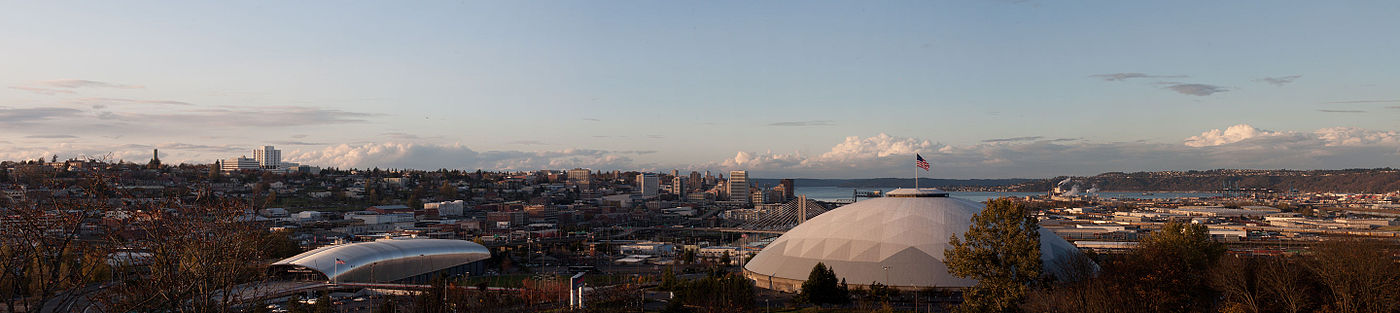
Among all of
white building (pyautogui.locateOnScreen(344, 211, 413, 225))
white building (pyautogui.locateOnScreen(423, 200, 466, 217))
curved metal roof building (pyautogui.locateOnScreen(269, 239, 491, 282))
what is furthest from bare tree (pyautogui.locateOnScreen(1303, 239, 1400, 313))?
white building (pyautogui.locateOnScreen(423, 200, 466, 217))

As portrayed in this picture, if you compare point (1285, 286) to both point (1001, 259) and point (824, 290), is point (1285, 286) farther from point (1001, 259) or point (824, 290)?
point (824, 290)

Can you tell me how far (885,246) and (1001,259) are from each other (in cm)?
1106

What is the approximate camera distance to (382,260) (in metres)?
53.8

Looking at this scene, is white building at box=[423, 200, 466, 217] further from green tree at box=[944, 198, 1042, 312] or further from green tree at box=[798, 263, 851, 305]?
green tree at box=[944, 198, 1042, 312]

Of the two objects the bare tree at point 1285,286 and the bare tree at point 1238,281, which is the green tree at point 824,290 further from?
the bare tree at point 1285,286

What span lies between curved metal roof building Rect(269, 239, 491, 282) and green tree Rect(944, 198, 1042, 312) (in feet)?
117

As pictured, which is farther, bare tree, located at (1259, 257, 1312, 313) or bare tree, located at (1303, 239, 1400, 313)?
bare tree, located at (1259, 257, 1312, 313)

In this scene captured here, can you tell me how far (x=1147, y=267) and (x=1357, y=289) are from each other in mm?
5253

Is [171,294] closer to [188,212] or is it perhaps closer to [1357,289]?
[188,212]

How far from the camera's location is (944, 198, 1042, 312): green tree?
26.3m

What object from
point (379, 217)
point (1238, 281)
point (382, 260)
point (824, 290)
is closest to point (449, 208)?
point (379, 217)

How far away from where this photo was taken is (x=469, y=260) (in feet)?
198

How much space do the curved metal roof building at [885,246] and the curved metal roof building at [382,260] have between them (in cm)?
2430

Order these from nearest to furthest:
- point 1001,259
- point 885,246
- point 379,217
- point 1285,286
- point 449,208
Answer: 1. point 1285,286
2. point 1001,259
3. point 885,246
4. point 379,217
5. point 449,208
